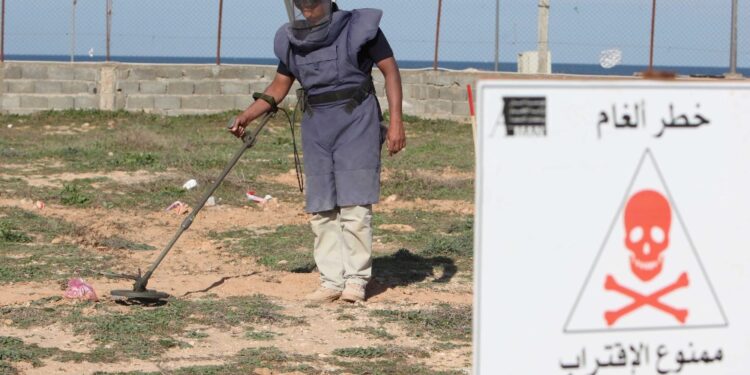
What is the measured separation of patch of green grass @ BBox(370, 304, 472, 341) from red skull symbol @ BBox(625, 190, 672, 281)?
2865 millimetres

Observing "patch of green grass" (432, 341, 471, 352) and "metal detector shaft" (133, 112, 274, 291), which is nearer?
"patch of green grass" (432, 341, 471, 352)

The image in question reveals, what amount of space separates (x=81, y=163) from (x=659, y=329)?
10452 millimetres

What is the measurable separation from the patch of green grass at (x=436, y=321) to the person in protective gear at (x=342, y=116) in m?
0.42

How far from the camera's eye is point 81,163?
1327 cm

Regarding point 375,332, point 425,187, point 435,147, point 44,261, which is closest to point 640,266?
point 375,332

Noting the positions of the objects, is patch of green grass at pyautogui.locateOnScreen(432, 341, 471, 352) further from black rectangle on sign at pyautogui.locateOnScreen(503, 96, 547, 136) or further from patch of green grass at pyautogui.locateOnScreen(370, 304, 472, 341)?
black rectangle on sign at pyautogui.locateOnScreen(503, 96, 547, 136)

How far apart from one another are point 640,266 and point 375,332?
9.87ft

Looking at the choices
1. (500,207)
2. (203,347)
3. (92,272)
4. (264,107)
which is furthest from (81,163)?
(500,207)

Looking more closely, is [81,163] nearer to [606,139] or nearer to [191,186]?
[191,186]

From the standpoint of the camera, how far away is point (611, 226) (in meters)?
3.51

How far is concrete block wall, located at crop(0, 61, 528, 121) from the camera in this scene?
18.9 meters

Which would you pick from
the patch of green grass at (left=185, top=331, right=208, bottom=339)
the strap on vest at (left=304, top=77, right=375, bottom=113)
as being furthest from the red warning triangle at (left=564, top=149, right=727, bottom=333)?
the strap on vest at (left=304, top=77, right=375, bottom=113)

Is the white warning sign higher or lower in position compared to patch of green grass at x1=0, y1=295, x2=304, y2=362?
higher

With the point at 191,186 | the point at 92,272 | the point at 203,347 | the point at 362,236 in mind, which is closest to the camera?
the point at 203,347
